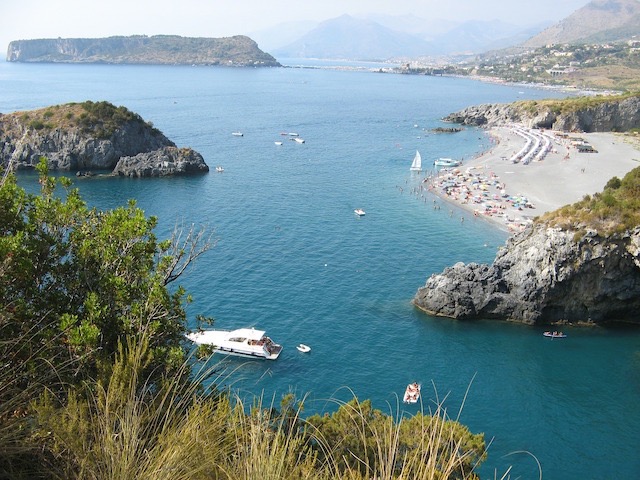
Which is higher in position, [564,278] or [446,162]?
[446,162]

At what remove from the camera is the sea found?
28609mm

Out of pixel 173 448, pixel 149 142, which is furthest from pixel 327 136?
pixel 173 448

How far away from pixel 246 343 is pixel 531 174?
59402 mm

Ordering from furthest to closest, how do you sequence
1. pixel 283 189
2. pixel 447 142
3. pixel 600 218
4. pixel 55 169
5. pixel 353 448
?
1. pixel 447 142
2. pixel 55 169
3. pixel 283 189
4. pixel 600 218
5. pixel 353 448

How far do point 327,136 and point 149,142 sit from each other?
39977 millimetres

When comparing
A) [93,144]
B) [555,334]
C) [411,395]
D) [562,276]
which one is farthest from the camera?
[93,144]

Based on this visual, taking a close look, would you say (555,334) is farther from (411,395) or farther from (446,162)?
(446,162)

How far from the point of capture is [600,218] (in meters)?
39.1

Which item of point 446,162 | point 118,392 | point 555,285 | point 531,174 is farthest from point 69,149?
point 118,392

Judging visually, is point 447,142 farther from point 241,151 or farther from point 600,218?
point 600,218

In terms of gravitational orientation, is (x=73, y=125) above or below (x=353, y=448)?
above

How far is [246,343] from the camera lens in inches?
1321

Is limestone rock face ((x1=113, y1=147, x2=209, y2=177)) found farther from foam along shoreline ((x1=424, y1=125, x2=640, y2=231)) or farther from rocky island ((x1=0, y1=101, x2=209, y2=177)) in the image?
foam along shoreline ((x1=424, y1=125, x2=640, y2=231))

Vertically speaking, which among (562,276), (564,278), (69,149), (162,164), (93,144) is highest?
(93,144)
